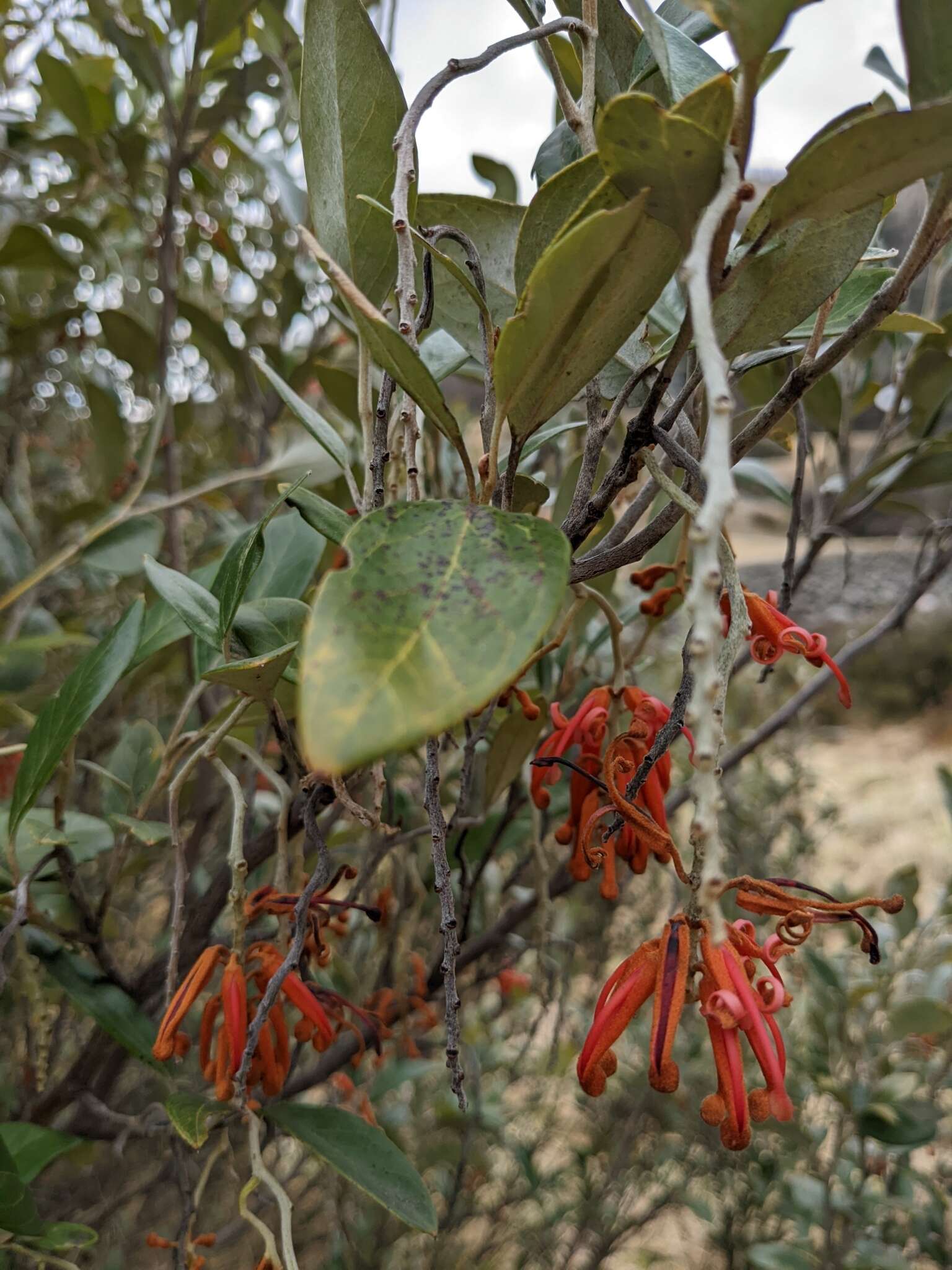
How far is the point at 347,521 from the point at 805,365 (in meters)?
0.18

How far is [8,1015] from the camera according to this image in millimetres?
1018

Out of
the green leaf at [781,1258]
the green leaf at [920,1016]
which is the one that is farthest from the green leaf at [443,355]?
the green leaf at [781,1258]

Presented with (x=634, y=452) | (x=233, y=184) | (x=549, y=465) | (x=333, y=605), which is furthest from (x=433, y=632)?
(x=233, y=184)

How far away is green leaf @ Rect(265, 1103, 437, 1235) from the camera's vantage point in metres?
0.41

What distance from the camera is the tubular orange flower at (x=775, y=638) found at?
1.09 ft

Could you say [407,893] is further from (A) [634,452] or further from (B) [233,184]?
(B) [233,184]

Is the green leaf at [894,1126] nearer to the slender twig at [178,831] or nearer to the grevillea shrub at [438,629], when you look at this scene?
the grevillea shrub at [438,629]

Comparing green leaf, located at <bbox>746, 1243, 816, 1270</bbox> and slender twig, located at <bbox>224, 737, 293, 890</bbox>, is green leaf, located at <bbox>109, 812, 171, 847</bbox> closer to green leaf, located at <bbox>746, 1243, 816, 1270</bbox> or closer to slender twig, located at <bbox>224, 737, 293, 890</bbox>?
slender twig, located at <bbox>224, 737, 293, 890</bbox>

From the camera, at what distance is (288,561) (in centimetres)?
52

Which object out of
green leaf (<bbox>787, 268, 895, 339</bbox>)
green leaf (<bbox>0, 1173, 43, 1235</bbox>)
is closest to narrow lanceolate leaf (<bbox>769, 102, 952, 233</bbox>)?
green leaf (<bbox>787, 268, 895, 339</bbox>)

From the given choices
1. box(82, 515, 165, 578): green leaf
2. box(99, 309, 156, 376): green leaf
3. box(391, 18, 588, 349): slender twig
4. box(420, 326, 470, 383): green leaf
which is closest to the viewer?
box(391, 18, 588, 349): slender twig

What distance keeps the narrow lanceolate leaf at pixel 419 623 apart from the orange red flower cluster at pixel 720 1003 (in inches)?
4.5

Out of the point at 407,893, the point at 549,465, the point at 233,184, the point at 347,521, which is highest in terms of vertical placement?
the point at 233,184

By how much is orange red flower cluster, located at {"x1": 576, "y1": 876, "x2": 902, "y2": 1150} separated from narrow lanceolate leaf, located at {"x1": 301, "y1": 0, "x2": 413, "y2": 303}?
30 cm
